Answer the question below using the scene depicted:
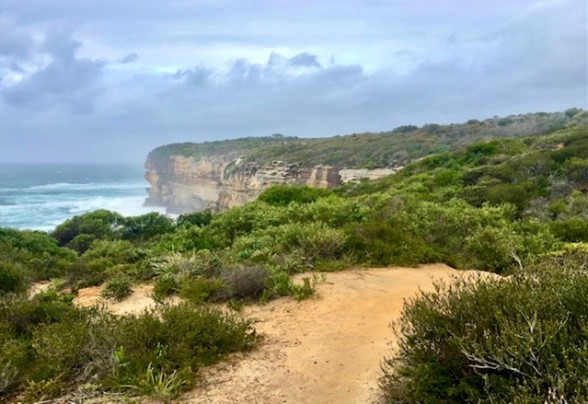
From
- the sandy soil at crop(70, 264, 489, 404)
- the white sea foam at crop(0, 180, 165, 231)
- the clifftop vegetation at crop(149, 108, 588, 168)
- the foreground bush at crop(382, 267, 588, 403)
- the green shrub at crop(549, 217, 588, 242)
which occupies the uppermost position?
the clifftop vegetation at crop(149, 108, 588, 168)

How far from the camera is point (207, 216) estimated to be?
74.5ft

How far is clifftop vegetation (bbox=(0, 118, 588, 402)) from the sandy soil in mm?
287

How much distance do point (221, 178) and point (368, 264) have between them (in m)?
48.2

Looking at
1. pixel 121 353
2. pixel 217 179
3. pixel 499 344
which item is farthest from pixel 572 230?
pixel 217 179

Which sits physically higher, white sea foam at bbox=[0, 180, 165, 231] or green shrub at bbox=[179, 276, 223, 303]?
green shrub at bbox=[179, 276, 223, 303]

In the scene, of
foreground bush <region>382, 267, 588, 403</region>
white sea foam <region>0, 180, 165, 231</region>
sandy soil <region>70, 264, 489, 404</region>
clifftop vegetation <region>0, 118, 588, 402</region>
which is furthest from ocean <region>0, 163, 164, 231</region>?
foreground bush <region>382, 267, 588, 403</region>

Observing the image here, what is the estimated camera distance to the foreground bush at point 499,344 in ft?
10.5

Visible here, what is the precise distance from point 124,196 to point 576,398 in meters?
90.7

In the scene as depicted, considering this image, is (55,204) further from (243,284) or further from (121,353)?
(121,353)

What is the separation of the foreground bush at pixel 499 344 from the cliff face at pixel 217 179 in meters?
37.8

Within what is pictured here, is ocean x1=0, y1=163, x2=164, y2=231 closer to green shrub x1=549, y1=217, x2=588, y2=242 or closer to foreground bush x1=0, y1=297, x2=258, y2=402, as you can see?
green shrub x1=549, y1=217, x2=588, y2=242

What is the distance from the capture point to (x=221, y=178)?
5694 cm

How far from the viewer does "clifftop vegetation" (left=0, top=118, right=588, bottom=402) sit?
3651 mm

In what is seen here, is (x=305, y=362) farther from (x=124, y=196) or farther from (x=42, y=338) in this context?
(x=124, y=196)
